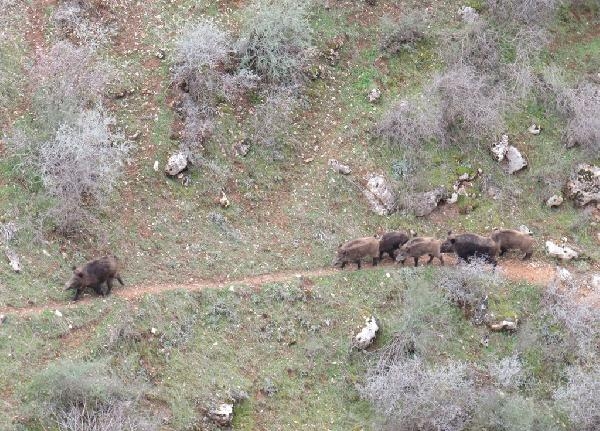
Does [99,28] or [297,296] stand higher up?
[99,28]

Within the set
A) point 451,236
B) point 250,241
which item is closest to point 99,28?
point 250,241

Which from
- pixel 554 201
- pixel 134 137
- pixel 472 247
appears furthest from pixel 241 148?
pixel 554 201

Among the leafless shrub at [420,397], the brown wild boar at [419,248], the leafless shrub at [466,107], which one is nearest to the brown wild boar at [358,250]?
the brown wild boar at [419,248]

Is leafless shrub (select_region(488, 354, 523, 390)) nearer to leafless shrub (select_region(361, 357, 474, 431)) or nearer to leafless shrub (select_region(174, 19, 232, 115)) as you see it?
leafless shrub (select_region(361, 357, 474, 431))

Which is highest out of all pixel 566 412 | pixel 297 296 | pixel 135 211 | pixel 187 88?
pixel 187 88

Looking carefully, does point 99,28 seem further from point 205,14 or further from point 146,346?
point 146,346

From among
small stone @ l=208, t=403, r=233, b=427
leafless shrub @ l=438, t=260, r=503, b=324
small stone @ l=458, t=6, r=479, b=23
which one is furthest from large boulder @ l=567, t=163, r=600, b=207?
small stone @ l=208, t=403, r=233, b=427

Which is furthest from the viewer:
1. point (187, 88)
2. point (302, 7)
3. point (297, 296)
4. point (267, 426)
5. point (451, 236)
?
Answer: point (302, 7)
